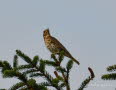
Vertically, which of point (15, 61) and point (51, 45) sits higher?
point (51, 45)

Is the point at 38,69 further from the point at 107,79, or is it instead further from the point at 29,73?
the point at 107,79

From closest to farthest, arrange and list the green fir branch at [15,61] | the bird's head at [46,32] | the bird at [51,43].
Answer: the green fir branch at [15,61] < the bird at [51,43] < the bird's head at [46,32]

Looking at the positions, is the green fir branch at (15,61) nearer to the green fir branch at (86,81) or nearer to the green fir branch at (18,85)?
the green fir branch at (18,85)

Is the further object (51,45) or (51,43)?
(51,43)

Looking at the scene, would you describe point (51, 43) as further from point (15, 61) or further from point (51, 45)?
point (15, 61)

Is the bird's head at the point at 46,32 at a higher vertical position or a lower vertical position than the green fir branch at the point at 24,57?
higher

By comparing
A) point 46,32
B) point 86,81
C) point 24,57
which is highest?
point 46,32

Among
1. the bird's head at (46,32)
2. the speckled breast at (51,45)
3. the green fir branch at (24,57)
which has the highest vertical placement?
the bird's head at (46,32)

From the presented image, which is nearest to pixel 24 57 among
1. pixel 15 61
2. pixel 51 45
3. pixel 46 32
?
pixel 15 61

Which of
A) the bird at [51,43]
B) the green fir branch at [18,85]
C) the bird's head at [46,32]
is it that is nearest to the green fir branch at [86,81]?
the green fir branch at [18,85]

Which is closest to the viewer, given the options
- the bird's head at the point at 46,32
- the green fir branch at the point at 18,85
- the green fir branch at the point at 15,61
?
the green fir branch at the point at 18,85

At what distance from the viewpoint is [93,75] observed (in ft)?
12.8

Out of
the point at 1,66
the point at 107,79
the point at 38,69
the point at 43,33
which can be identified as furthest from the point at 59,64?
the point at 43,33

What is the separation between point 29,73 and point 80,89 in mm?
712
